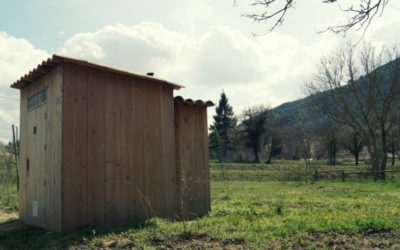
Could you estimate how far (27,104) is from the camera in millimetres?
10219

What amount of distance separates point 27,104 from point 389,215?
28.3 feet

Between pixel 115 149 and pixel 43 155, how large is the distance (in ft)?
5.39

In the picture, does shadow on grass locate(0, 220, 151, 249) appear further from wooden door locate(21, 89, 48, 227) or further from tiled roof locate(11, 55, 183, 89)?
tiled roof locate(11, 55, 183, 89)

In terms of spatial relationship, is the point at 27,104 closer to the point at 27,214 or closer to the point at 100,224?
the point at 27,214

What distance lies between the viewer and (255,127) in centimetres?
5941

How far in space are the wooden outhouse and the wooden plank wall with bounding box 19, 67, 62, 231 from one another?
2 centimetres

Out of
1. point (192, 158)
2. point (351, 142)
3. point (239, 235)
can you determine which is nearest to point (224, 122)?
point (351, 142)

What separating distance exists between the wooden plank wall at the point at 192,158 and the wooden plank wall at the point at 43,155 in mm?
2992

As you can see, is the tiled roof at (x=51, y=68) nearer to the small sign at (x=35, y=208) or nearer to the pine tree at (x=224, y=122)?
the small sign at (x=35, y=208)

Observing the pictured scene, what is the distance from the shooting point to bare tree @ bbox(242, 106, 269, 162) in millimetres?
58906

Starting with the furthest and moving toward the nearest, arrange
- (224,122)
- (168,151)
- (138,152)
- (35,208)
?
(224,122)
(168,151)
(35,208)
(138,152)

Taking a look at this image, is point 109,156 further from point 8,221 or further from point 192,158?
point 8,221

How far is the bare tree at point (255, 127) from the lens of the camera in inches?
2319

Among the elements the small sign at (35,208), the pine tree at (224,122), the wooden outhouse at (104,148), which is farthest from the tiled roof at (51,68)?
the pine tree at (224,122)
